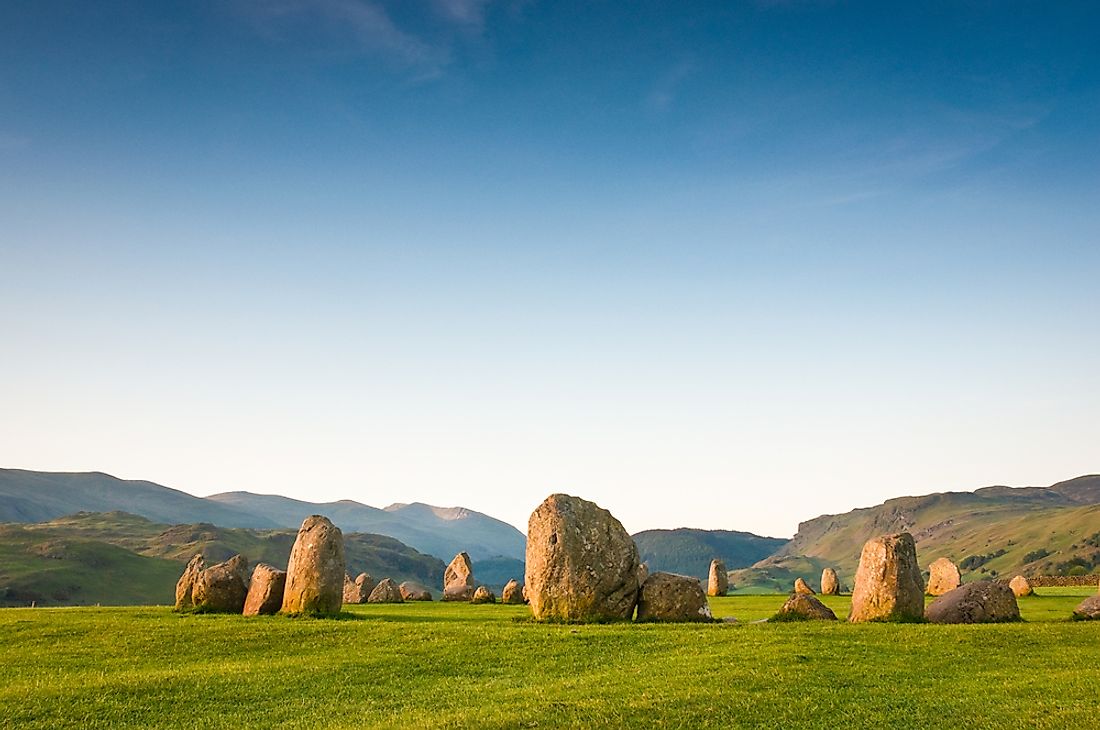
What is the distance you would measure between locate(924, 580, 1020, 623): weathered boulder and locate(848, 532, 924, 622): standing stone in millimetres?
954

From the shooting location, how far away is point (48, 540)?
16800 centimetres

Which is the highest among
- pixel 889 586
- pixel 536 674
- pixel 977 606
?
pixel 889 586

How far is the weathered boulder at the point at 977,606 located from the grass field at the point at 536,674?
232 cm

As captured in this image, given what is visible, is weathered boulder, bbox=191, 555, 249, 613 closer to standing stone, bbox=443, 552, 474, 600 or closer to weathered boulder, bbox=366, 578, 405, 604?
weathered boulder, bbox=366, 578, 405, 604

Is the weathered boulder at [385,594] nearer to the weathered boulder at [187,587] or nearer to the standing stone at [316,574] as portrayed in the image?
the weathered boulder at [187,587]

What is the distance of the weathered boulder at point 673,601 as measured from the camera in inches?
1109

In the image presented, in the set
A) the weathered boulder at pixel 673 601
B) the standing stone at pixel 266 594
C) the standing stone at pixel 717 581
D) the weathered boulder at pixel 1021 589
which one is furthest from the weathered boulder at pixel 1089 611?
the standing stone at pixel 266 594

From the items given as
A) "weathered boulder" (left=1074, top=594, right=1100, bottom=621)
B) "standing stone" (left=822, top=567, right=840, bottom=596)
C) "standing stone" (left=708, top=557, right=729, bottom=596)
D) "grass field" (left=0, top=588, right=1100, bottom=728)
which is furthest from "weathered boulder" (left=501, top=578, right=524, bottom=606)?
"weathered boulder" (left=1074, top=594, right=1100, bottom=621)

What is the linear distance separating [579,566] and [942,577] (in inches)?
1520

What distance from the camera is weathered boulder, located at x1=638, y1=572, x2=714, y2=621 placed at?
92.4 ft

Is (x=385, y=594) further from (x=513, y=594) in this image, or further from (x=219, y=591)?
(x=219, y=591)

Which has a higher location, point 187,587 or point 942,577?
point 187,587

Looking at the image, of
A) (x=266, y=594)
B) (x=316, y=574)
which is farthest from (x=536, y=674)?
(x=266, y=594)

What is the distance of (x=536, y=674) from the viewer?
18203mm
